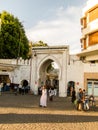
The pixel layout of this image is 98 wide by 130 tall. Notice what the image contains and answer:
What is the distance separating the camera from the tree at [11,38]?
179 feet

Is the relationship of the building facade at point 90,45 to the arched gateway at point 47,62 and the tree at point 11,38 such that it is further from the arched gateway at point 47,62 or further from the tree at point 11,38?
the tree at point 11,38

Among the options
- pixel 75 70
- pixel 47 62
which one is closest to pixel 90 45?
pixel 75 70

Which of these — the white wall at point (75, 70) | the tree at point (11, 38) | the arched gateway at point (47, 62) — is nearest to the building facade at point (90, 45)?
the white wall at point (75, 70)

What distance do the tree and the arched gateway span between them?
1172cm

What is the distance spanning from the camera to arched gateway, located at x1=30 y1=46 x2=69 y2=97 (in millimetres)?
40094

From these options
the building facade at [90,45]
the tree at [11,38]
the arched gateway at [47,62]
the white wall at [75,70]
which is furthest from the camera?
the tree at [11,38]

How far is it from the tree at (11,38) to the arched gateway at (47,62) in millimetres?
11722

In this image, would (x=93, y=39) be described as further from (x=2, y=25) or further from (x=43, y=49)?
(x=2, y=25)

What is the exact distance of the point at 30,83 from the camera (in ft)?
142

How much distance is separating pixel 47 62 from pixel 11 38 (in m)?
13.0

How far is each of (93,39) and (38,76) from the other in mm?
8631

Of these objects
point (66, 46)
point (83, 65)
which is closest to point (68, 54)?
point (66, 46)

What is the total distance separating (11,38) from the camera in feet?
180

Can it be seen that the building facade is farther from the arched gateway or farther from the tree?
the tree
